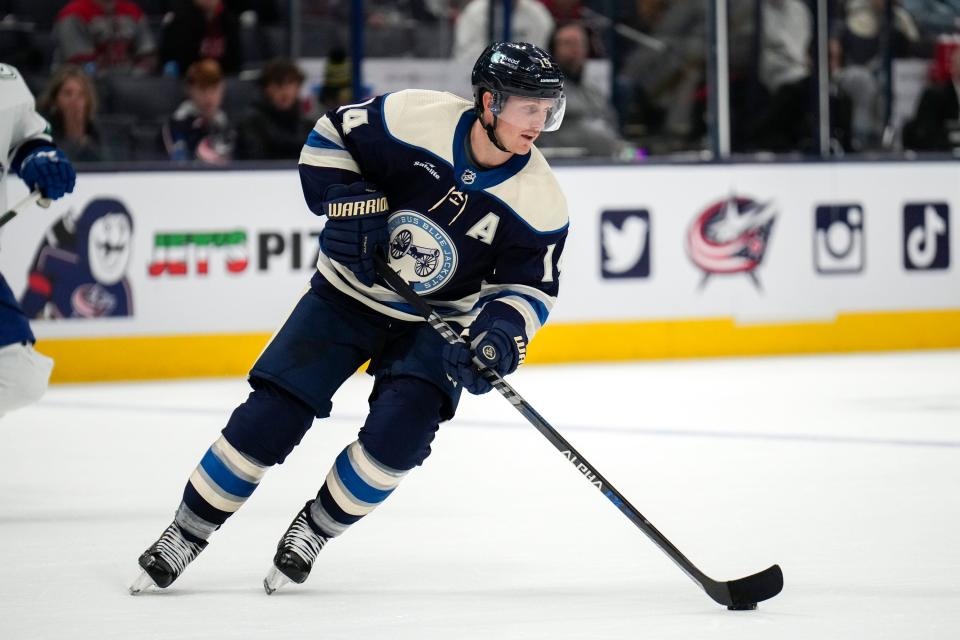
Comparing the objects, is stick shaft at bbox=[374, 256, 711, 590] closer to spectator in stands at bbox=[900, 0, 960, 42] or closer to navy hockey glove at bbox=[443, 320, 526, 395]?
navy hockey glove at bbox=[443, 320, 526, 395]

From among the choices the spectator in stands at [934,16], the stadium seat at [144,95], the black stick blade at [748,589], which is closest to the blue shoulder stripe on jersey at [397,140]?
the black stick blade at [748,589]

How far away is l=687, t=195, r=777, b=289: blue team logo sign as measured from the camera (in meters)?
6.96

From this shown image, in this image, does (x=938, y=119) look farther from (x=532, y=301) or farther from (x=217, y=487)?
(x=217, y=487)

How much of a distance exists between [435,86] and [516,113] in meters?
4.15

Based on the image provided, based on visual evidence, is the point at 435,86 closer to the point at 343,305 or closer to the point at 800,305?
the point at 800,305

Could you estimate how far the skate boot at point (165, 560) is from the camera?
281cm

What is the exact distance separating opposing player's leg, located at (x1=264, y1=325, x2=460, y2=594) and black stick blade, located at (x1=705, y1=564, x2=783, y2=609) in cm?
57

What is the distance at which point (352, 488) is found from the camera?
2.83 m

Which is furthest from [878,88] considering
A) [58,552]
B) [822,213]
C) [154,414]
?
[58,552]

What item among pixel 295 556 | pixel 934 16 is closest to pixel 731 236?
pixel 934 16

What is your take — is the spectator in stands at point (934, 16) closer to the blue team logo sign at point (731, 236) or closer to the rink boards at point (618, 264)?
the rink boards at point (618, 264)

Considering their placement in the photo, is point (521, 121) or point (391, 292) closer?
point (521, 121)

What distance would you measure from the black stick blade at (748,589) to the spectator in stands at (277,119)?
4222 mm

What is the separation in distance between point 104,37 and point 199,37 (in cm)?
40
